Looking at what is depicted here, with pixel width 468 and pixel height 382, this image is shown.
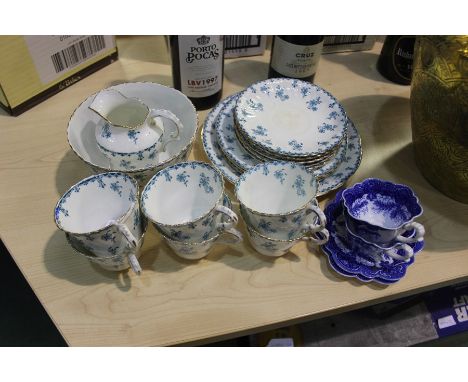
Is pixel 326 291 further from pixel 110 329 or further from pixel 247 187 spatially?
pixel 110 329

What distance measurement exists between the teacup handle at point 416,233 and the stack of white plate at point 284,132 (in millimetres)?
123

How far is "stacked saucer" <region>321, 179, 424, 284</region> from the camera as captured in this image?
59 centimetres

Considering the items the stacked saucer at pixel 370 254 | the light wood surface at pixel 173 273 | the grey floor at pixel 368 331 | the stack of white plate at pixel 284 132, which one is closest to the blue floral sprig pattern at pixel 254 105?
the stack of white plate at pixel 284 132

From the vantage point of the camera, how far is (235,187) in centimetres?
61

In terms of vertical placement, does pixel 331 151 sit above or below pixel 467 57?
below

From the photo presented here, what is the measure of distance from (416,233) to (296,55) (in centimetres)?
36

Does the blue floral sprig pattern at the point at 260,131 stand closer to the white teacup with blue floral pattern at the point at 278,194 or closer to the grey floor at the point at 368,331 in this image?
the white teacup with blue floral pattern at the point at 278,194

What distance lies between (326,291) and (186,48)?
412mm

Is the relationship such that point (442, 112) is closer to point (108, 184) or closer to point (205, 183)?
point (205, 183)

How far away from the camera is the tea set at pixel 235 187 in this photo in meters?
0.57

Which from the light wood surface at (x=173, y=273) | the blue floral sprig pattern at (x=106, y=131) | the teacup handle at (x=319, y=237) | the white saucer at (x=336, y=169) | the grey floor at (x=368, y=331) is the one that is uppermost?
the blue floral sprig pattern at (x=106, y=131)

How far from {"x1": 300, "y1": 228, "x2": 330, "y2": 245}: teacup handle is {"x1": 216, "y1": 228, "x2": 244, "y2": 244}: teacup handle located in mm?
90

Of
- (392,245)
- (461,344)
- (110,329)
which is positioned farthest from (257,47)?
(461,344)

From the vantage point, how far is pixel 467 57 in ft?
1.75
